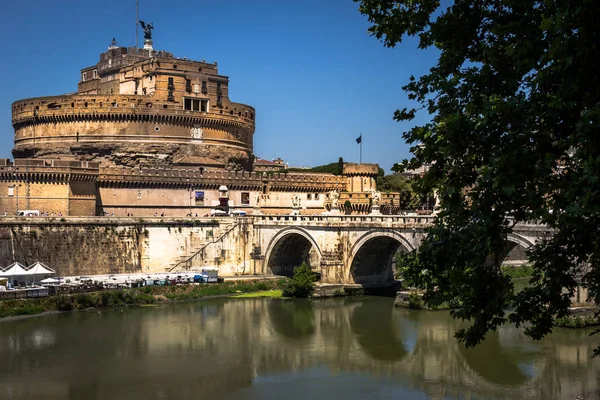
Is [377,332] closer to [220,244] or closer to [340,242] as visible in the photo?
[340,242]

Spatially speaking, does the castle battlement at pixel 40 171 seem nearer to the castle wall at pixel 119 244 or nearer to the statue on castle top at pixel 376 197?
the castle wall at pixel 119 244

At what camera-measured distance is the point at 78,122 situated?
164ft

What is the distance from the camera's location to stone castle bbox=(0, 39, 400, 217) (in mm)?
45406

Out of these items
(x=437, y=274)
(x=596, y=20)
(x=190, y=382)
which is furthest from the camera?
(x=190, y=382)

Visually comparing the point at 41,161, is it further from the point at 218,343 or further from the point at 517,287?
the point at 517,287

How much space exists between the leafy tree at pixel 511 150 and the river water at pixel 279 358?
11.2 m

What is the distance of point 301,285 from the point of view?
3725 centimetres

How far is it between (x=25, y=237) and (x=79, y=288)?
458cm

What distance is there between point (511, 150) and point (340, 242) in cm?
2983

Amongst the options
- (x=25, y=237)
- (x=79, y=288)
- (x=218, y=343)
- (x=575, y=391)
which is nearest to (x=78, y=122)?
(x=25, y=237)

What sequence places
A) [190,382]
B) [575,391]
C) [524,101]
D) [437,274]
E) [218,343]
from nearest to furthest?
→ [524,101], [437,274], [575,391], [190,382], [218,343]

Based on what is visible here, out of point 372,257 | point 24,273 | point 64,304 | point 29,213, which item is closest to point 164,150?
point 29,213

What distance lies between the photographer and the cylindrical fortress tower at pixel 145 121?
49.9 m

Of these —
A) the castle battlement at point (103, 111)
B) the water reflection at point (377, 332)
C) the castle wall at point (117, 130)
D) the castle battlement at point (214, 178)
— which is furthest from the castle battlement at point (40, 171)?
the water reflection at point (377, 332)
